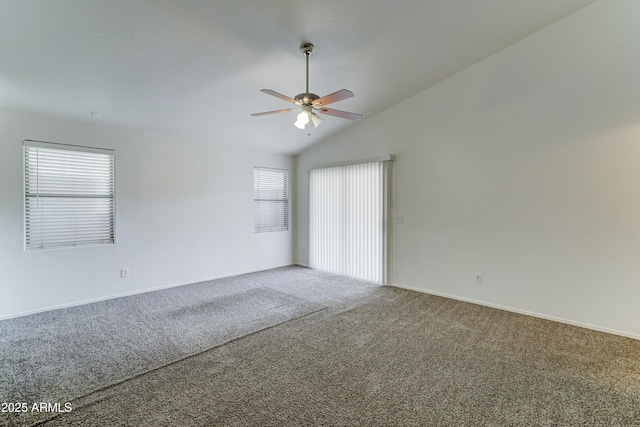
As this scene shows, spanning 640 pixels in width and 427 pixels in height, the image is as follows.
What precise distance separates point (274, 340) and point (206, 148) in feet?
12.3

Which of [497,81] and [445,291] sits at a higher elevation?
[497,81]

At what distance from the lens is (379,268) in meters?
5.15

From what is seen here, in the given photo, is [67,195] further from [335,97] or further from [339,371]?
[339,371]

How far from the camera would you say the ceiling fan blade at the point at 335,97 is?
8.54 ft

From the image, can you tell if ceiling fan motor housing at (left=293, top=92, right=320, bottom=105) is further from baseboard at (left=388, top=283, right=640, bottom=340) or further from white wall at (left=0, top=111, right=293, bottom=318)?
baseboard at (left=388, top=283, right=640, bottom=340)

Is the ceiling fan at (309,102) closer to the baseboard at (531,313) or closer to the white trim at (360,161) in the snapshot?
the white trim at (360,161)

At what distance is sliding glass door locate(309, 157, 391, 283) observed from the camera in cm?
512

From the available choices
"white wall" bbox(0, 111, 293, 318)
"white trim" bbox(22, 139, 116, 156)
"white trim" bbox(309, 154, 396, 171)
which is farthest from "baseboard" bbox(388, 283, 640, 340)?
"white trim" bbox(22, 139, 116, 156)

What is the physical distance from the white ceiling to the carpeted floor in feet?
8.87

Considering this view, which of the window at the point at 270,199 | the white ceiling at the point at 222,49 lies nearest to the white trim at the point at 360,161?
the window at the point at 270,199

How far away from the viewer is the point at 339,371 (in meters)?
2.42

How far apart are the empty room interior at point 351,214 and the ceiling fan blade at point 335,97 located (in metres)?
0.03

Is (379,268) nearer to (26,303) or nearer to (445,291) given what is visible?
(445,291)

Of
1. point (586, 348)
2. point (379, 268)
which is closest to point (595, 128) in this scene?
point (586, 348)
